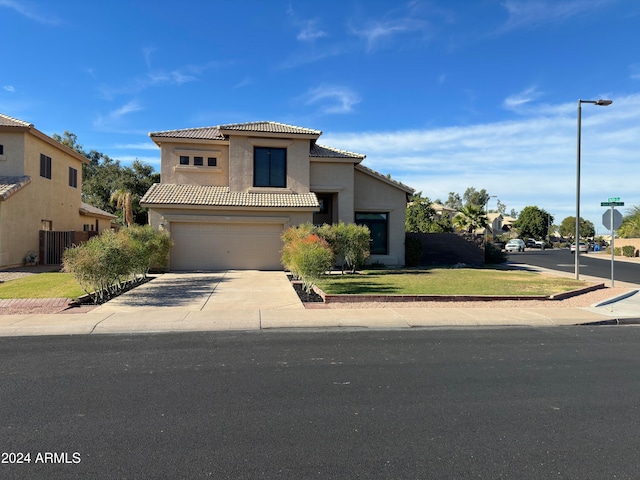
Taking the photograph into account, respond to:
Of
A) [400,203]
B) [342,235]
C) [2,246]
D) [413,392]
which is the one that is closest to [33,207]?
[2,246]

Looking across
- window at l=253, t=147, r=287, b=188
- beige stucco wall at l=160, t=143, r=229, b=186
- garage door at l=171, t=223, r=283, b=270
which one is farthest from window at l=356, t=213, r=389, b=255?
beige stucco wall at l=160, t=143, r=229, b=186

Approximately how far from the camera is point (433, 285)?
15.9 m

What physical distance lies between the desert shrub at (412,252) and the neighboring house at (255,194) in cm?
51

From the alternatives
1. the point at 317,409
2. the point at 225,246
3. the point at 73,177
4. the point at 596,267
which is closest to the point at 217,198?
the point at 225,246

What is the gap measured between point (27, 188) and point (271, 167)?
1228 centimetres

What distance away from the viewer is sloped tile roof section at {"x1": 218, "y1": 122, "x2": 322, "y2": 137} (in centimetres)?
2166

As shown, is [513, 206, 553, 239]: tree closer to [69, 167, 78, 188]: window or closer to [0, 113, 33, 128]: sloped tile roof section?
[69, 167, 78, 188]: window

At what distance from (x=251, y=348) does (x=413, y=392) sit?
3.31 metres

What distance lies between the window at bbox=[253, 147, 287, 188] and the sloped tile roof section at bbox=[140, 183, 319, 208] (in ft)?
2.49

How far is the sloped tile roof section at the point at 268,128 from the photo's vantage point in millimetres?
21656

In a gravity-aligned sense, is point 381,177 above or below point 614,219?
above

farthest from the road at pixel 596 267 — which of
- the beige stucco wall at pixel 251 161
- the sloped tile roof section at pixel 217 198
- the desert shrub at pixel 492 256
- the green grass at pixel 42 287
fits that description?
the green grass at pixel 42 287

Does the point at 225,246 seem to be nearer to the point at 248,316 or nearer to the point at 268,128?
the point at 268,128

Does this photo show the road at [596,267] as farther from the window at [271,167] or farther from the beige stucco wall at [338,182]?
the window at [271,167]
